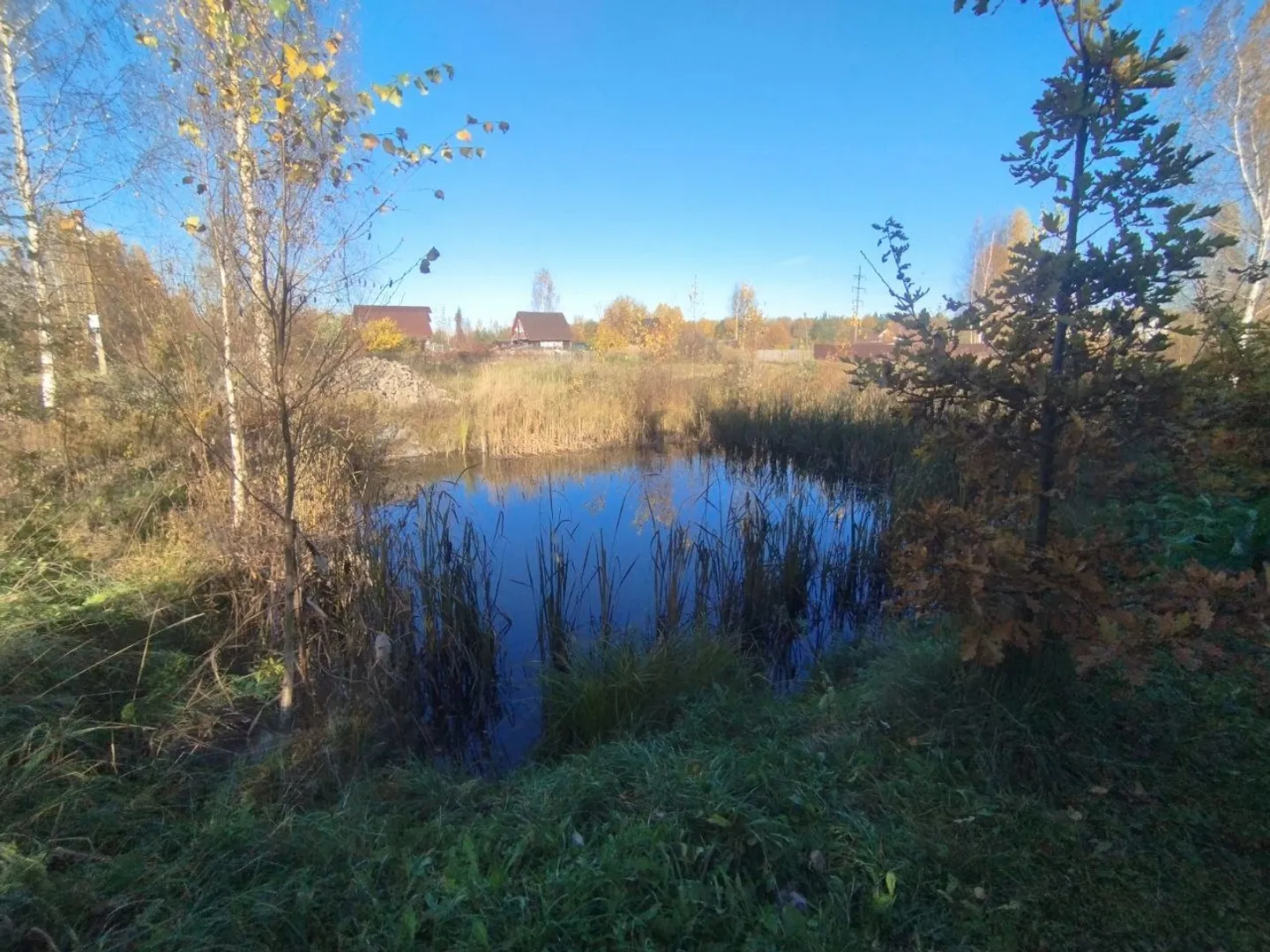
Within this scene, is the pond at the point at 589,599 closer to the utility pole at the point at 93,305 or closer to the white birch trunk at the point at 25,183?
the utility pole at the point at 93,305

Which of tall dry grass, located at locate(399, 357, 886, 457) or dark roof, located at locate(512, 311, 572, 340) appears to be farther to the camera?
dark roof, located at locate(512, 311, 572, 340)

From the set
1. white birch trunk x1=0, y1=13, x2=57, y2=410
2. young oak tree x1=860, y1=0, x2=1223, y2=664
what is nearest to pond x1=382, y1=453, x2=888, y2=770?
young oak tree x1=860, y1=0, x2=1223, y2=664

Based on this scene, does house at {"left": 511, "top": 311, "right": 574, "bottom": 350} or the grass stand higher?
house at {"left": 511, "top": 311, "right": 574, "bottom": 350}

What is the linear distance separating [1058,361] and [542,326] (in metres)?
46.0

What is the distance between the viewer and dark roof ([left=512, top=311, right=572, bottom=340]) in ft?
147

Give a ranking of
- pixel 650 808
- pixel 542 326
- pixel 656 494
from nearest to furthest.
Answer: pixel 650 808 → pixel 656 494 → pixel 542 326

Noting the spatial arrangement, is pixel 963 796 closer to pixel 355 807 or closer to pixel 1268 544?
pixel 355 807

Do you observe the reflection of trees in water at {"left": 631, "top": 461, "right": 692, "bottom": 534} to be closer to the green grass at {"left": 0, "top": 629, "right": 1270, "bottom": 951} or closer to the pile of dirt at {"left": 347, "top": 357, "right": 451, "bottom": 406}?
the green grass at {"left": 0, "top": 629, "right": 1270, "bottom": 951}

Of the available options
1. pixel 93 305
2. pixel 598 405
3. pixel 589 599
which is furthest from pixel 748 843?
pixel 598 405

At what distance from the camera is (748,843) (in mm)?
1740

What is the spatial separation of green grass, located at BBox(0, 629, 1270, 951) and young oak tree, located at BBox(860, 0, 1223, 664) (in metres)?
0.47

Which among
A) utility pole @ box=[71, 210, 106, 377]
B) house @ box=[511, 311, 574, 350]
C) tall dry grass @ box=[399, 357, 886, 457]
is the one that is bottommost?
tall dry grass @ box=[399, 357, 886, 457]

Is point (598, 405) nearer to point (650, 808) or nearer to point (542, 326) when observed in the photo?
point (650, 808)

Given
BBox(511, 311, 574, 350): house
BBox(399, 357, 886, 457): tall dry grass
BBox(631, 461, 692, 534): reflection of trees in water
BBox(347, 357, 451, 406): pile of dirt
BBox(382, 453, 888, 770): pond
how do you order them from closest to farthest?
BBox(382, 453, 888, 770): pond, BBox(631, 461, 692, 534): reflection of trees in water, BBox(399, 357, 886, 457): tall dry grass, BBox(347, 357, 451, 406): pile of dirt, BBox(511, 311, 574, 350): house
